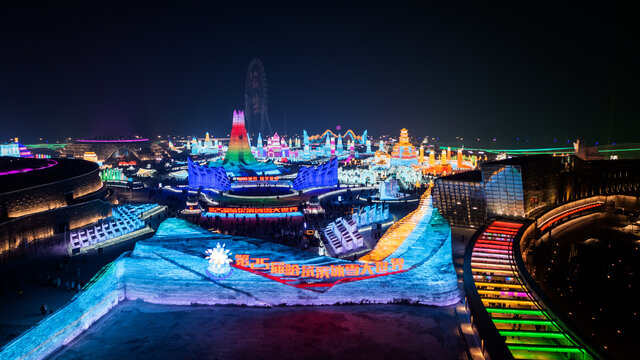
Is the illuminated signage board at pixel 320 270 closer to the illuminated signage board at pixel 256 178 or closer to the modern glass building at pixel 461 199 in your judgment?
the modern glass building at pixel 461 199

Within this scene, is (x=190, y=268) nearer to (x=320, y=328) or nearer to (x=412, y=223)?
(x=320, y=328)

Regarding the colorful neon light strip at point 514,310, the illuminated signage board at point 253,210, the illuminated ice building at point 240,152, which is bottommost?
the colorful neon light strip at point 514,310

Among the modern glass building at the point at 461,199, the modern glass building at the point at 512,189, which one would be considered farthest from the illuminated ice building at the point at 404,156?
the modern glass building at the point at 461,199

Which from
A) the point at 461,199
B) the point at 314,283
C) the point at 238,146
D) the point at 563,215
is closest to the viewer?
the point at 314,283

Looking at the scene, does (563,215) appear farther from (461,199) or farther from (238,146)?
(238,146)

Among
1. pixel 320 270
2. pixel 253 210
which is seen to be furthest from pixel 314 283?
pixel 253 210

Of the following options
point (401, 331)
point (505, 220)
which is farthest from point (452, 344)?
point (505, 220)

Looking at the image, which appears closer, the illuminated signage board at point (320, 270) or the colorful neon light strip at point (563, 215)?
the illuminated signage board at point (320, 270)

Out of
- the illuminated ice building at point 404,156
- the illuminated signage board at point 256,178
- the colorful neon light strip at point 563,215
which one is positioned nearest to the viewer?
the colorful neon light strip at point 563,215

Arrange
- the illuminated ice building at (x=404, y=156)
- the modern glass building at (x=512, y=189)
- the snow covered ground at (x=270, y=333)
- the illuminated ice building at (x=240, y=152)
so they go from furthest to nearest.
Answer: the illuminated ice building at (x=404, y=156) → the illuminated ice building at (x=240, y=152) → the modern glass building at (x=512, y=189) → the snow covered ground at (x=270, y=333)
